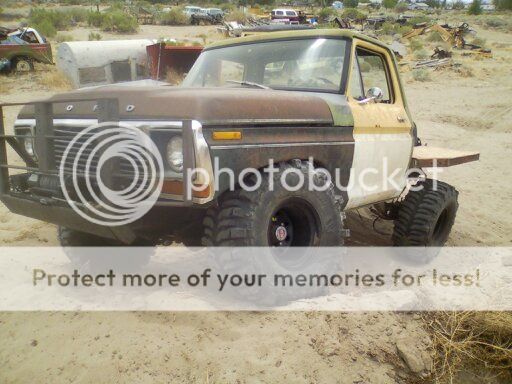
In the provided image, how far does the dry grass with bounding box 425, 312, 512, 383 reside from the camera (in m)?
2.92

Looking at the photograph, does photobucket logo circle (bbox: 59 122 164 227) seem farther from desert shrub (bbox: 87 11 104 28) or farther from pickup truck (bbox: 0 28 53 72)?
desert shrub (bbox: 87 11 104 28)

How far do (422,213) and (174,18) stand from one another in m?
34.2

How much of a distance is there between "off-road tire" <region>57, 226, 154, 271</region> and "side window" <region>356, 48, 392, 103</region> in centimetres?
237

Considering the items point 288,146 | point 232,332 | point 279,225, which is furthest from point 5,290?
point 288,146

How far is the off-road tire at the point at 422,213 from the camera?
4449 millimetres

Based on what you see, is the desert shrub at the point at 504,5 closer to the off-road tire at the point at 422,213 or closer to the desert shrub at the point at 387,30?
the desert shrub at the point at 387,30

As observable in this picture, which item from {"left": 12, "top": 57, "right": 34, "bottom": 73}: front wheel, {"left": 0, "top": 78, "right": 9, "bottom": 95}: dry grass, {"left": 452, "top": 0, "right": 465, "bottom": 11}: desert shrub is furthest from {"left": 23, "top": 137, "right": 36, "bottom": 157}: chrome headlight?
{"left": 452, "top": 0, "right": 465, "bottom": 11}: desert shrub

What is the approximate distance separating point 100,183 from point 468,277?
3.19 metres

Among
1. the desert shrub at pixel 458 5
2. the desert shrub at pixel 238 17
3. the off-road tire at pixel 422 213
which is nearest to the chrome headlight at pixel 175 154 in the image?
the off-road tire at pixel 422 213

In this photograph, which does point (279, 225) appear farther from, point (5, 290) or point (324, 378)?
point (5, 290)

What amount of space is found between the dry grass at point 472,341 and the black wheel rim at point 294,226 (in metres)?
0.97

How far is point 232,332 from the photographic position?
263cm

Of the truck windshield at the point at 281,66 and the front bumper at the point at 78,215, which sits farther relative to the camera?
the truck windshield at the point at 281,66

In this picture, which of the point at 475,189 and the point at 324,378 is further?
the point at 475,189
